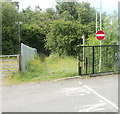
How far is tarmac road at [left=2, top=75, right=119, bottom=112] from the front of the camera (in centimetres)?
381

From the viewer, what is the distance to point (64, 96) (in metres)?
4.59

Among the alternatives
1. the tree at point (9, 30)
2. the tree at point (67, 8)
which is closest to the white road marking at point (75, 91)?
the tree at point (67, 8)

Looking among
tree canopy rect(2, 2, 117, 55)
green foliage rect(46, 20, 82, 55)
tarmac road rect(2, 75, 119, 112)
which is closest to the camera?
tarmac road rect(2, 75, 119, 112)

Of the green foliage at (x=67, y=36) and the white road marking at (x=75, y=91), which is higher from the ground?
the green foliage at (x=67, y=36)

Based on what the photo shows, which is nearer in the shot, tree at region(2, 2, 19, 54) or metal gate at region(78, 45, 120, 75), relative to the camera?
metal gate at region(78, 45, 120, 75)

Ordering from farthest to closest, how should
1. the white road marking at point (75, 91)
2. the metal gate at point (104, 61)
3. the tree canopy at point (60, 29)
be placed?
the tree canopy at point (60, 29)
the metal gate at point (104, 61)
the white road marking at point (75, 91)

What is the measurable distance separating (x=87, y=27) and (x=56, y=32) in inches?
127

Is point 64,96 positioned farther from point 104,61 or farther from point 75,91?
point 104,61

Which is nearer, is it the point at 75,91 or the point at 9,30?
the point at 75,91

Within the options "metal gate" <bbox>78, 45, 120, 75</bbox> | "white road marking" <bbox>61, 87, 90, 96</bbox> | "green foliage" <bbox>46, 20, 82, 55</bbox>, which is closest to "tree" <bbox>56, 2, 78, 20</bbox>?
"green foliage" <bbox>46, 20, 82, 55</bbox>

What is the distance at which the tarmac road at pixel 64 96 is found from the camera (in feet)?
12.5

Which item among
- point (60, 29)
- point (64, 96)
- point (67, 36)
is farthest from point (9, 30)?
point (64, 96)

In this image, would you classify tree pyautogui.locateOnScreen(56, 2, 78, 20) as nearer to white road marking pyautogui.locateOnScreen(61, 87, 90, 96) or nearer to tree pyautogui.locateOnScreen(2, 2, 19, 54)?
tree pyautogui.locateOnScreen(2, 2, 19, 54)

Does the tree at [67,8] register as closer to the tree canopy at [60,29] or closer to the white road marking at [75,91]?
the tree canopy at [60,29]
